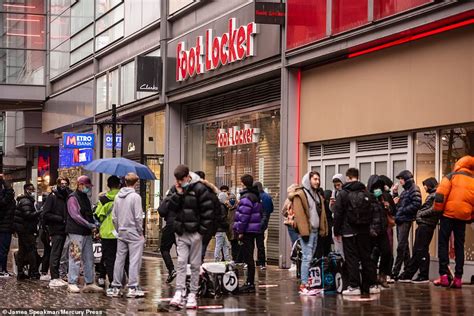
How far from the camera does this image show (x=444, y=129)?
1778 cm

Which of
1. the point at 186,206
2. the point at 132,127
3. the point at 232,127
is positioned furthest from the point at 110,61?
the point at 186,206

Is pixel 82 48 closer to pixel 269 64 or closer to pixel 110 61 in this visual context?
pixel 110 61

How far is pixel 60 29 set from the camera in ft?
147

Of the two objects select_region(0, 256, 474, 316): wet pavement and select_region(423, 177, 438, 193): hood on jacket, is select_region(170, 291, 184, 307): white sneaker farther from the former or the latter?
select_region(423, 177, 438, 193): hood on jacket

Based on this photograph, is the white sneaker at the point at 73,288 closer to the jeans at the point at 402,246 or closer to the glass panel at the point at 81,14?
the jeans at the point at 402,246

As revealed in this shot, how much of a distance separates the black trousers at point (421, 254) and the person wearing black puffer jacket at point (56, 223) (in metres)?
5.97

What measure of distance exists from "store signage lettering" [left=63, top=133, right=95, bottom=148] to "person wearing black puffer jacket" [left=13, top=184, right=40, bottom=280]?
16743mm

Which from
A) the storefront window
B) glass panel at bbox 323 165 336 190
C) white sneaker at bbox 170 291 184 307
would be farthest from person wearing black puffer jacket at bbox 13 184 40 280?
the storefront window

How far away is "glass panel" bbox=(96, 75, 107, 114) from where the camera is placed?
36719 mm

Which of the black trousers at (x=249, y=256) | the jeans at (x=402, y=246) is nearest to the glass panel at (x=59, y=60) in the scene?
the black trousers at (x=249, y=256)

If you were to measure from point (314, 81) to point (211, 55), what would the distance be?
5.02m

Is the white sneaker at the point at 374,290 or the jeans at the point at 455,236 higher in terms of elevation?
the jeans at the point at 455,236

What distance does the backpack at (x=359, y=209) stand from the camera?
1490cm

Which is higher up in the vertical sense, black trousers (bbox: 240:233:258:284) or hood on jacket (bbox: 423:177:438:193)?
hood on jacket (bbox: 423:177:438:193)
